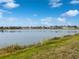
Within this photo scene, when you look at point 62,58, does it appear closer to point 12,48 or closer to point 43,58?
point 43,58

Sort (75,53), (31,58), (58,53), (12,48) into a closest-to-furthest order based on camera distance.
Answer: (75,53) < (58,53) < (31,58) < (12,48)

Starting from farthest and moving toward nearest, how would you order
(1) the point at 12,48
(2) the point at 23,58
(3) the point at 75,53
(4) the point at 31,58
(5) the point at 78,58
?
(1) the point at 12,48, (2) the point at 23,58, (4) the point at 31,58, (3) the point at 75,53, (5) the point at 78,58

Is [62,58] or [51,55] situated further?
[51,55]

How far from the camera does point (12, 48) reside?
1089 inches

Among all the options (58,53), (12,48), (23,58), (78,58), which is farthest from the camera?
(12,48)

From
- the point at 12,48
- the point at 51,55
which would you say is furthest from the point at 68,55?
the point at 12,48

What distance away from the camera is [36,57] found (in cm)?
1431

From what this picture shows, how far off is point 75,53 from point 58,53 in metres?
1.29

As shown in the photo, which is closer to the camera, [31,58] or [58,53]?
[58,53]

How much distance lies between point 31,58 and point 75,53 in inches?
131

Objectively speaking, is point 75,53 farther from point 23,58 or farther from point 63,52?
point 23,58

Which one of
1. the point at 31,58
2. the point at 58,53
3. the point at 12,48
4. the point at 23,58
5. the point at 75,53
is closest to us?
the point at 75,53

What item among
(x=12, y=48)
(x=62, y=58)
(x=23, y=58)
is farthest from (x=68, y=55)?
(x=12, y=48)

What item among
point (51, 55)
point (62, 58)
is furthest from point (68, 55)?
point (51, 55)
